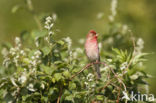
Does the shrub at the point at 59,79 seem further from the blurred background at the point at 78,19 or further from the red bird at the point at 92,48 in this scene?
the blurred background at the point at 78,19

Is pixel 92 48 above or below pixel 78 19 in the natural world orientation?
below

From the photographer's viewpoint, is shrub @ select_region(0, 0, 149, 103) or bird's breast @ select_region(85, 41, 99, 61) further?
bird's breast @ select_region(85, 41, 99, 61)

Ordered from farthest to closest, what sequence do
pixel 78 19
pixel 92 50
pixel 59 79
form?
pixel 78 19
pixel 92 50
pixel 59 79

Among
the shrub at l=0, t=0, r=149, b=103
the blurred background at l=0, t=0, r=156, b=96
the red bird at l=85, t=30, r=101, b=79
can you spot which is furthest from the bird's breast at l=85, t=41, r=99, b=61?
the blurred background at l=0, t=0, r=156, b=96

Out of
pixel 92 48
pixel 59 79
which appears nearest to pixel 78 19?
pixel 92 48

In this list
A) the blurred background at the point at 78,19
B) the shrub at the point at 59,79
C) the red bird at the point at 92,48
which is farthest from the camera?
the blurred background at the point at 78,19

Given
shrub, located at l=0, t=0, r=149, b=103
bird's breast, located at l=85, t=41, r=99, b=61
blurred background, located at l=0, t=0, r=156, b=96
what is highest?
blurred background, located at l=0, t=0, r=156, b=96

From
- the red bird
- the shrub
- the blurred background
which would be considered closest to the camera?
the shrub

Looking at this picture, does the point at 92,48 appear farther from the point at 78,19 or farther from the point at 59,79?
the point at 78,19

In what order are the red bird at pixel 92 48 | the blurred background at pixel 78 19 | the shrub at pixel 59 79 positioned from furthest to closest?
1. the blurred background at pixel 78 19
2. the red bird at pixel 92 48
3. the shrub at pixel 59 79

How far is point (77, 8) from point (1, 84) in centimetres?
607

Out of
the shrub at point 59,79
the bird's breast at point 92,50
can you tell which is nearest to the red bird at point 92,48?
the bird's breast at point 92,50

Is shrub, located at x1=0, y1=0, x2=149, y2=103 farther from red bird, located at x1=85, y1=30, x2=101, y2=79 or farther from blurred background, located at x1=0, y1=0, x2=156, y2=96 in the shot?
blurred background, located at x1=0, y1=0, x2=156, y2=96

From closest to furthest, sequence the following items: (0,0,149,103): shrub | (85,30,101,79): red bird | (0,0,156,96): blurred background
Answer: (0,0,149,103): shrub, (85,30,101,79): red bird, (0,0,156,96): blurred background
